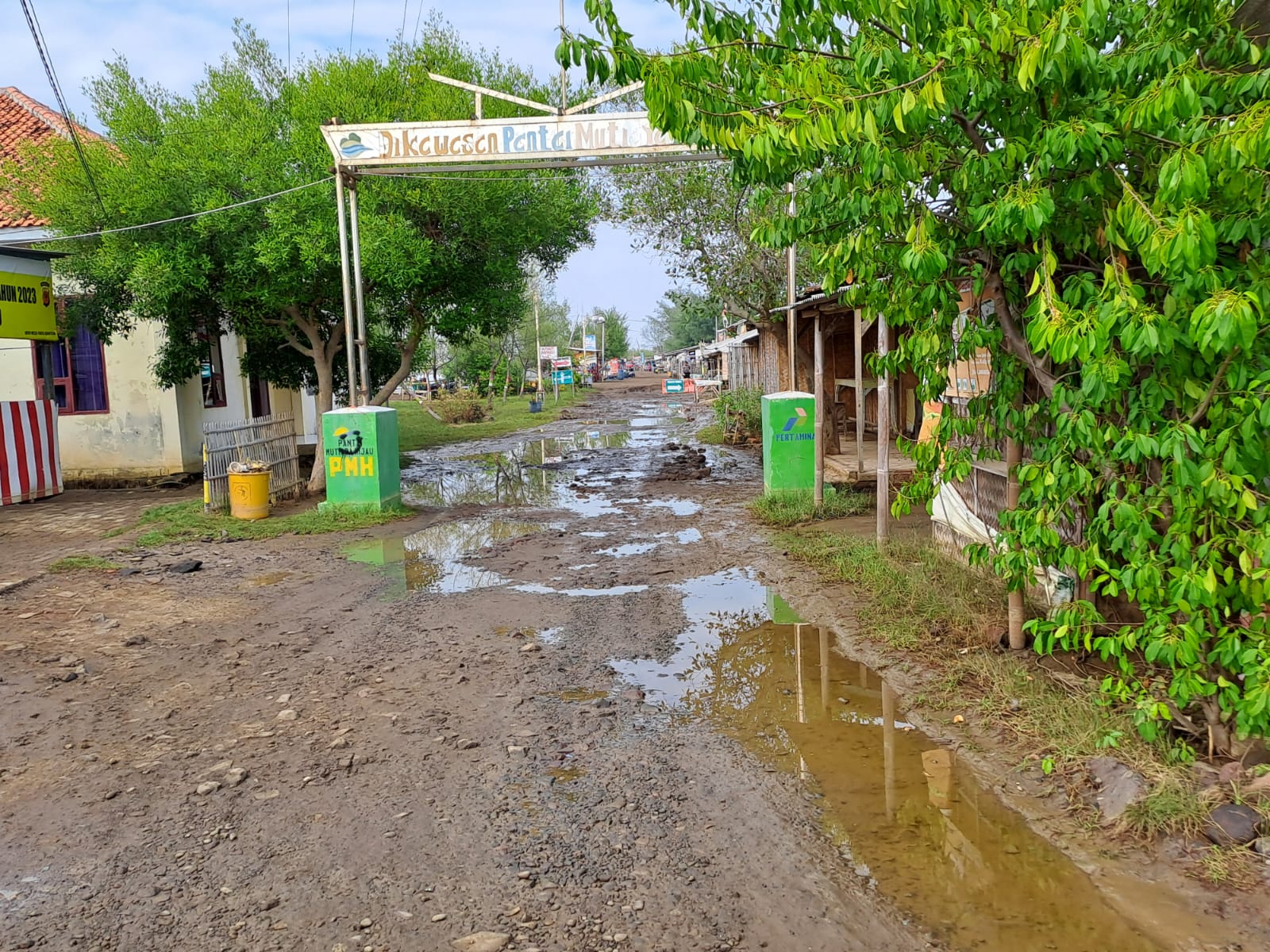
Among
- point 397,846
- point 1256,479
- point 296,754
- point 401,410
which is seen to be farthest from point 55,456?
point 401,410

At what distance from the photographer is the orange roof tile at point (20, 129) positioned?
17.9 meters

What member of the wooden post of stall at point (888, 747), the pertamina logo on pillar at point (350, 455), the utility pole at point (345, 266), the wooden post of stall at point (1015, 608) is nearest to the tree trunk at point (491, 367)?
the utility pole at point (345, 266)

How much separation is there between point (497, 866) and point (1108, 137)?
3.99 metres

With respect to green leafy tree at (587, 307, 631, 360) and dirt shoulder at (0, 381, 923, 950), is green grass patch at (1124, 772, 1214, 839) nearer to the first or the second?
dirt shoulder at (0, 381, 923, 950)

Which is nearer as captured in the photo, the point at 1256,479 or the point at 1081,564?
the point at 1256,479

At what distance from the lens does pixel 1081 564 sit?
4238 millimetres

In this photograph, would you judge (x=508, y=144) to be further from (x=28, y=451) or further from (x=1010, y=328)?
(x=28, y=451)

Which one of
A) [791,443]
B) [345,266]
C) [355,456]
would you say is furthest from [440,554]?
[791,443]

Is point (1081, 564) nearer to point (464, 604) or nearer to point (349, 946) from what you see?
point (349, 946)

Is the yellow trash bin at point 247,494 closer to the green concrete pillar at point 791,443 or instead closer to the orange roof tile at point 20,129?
the green concrete pillar at point 791,443

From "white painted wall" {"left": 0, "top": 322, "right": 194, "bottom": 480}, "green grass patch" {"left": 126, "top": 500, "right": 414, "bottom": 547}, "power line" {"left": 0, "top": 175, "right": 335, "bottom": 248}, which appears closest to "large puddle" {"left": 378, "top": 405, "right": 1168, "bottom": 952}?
"green grass patch" {"left": 126, "top": 500, "right": 414, "bottom": 547}

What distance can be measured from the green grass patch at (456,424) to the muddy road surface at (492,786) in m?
17.5

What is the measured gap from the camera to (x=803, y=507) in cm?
1172

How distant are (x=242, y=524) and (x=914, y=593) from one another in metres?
9.17
